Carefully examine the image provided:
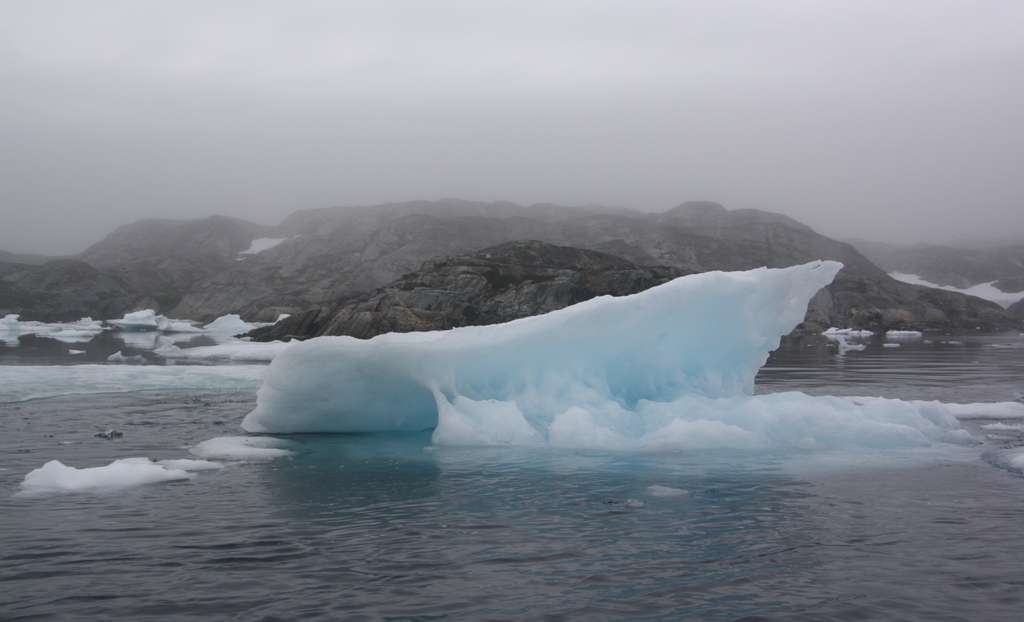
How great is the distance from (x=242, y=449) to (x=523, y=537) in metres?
8.27

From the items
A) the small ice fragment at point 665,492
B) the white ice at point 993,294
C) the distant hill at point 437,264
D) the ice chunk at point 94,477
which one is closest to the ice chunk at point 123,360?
the ice chunk at point 94,477

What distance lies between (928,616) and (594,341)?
10.3m

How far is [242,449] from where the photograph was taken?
1440 centimetres

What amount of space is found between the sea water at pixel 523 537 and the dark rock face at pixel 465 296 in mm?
45411

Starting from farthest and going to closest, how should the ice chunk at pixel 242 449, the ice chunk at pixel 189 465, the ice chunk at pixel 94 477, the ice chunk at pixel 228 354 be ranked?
the ice chunk at pixel 228 354
the ice chunk at pixel 242 449
the ice chunk at pixel 189 465
the ice chunk at pixel 94 477

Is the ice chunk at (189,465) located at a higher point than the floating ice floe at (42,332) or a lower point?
lower

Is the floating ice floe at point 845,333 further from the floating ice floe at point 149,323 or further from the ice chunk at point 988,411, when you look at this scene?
the floating ice floe at point 149,323

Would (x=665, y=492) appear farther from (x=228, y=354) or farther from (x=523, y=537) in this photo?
(x=228, y=354)

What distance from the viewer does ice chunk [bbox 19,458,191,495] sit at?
35.5 feet

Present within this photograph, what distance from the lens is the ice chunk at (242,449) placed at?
1388cm

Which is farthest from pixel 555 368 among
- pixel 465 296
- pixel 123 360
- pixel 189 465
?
pixel 465 296

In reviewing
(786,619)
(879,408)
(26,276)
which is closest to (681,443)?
(879,408)

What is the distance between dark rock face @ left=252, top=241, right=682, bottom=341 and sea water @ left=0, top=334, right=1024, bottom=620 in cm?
4541

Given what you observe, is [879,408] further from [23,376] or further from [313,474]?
[23,376]
